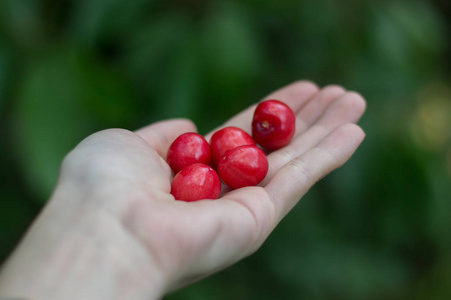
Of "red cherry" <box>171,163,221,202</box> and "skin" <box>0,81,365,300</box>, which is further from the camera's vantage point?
"red cherry" <box>171,163,221,202</box>

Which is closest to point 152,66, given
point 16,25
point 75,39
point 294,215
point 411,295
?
point 75,39

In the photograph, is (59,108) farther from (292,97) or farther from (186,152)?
(292,97)

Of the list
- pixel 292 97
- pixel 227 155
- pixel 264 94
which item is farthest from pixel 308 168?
pixel 264 94

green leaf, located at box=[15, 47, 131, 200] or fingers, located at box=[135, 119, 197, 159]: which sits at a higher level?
green leaf, located at box=[15, 47, 131, 200]

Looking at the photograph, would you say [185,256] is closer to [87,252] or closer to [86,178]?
[87,252]

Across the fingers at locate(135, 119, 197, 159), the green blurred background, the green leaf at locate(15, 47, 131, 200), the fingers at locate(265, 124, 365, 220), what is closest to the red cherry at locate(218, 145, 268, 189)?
the fingers at locate(265, 124, 365, 220)

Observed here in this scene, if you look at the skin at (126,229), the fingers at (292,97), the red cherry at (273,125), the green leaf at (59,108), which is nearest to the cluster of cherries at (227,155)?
the red cherry at (273,125)

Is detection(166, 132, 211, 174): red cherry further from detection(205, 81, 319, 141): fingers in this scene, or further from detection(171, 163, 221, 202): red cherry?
detection(205, 81, 319, 141): fingers
